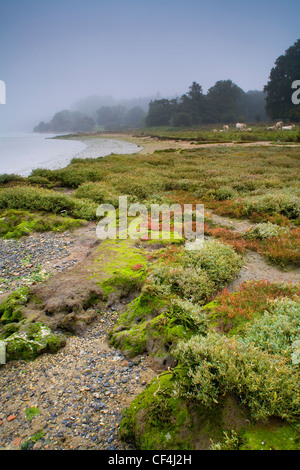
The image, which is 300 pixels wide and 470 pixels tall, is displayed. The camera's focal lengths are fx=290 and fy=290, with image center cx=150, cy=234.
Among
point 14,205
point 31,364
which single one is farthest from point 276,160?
point 31,364

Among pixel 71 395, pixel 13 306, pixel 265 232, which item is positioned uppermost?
pixel 265 232

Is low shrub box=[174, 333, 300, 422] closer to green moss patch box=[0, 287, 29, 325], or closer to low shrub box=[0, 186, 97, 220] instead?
green moss patch box=[0, 287, 29, 325]

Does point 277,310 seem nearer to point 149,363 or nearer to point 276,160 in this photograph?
point 149,363

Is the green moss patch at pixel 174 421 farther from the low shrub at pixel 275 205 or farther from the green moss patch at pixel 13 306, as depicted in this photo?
the low shrub at pixel 275 205

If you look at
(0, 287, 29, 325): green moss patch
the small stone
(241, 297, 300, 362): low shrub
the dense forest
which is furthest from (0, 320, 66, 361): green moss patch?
the dense forest

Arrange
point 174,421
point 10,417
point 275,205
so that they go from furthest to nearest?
point 275,205
point 10,417
point 174,421

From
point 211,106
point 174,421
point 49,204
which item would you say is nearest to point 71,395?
point 174,421

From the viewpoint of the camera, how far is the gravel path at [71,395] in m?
4.23

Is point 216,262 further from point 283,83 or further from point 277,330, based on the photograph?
Answer: point 283,83

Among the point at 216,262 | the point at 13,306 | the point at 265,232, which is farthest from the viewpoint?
the point at 265,232

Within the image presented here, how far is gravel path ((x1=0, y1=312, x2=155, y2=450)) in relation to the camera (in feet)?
13.9

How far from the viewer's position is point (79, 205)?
14.2 m

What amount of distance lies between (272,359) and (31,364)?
4.32m

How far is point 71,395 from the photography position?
4.87 meters
